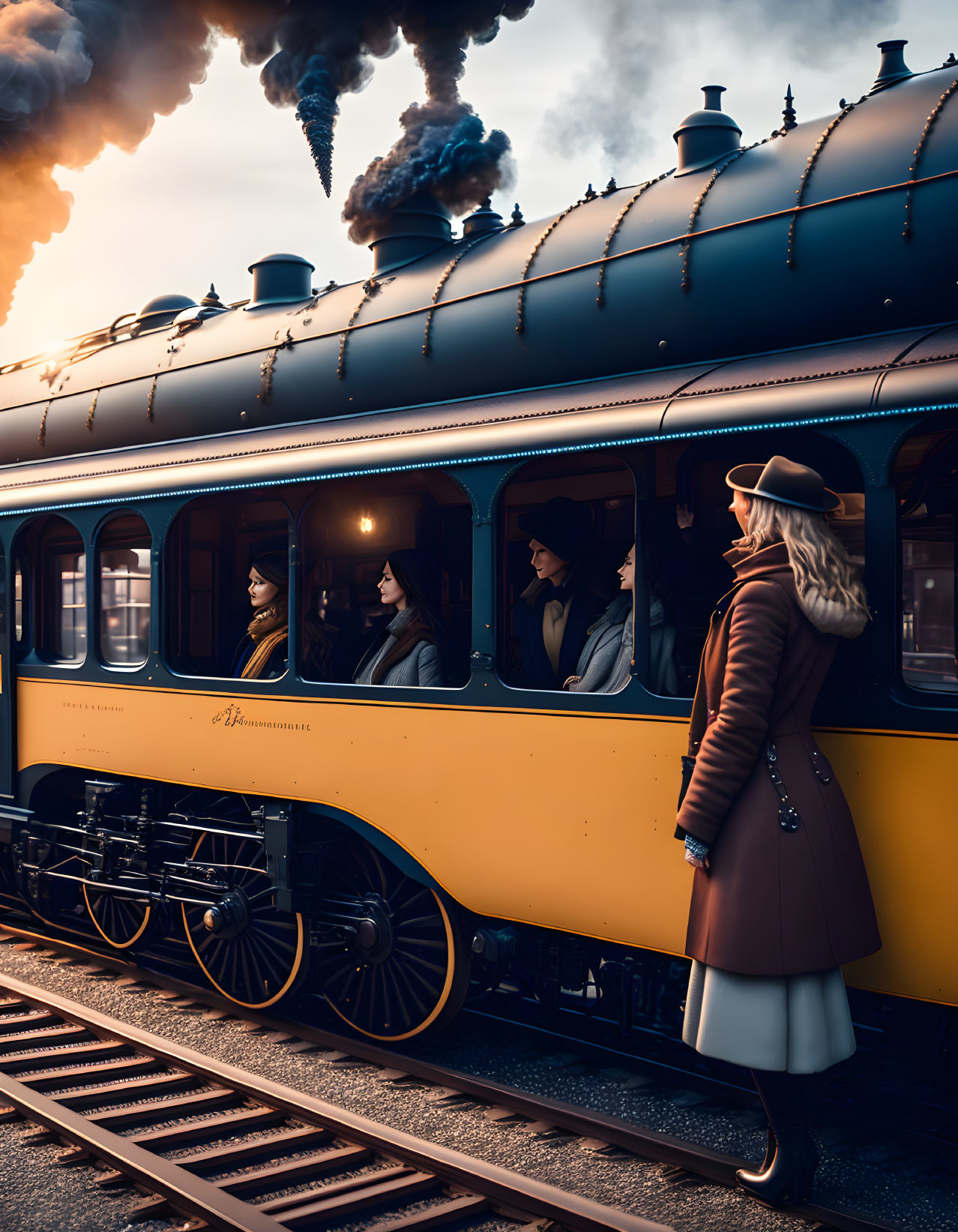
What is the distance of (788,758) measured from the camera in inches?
129

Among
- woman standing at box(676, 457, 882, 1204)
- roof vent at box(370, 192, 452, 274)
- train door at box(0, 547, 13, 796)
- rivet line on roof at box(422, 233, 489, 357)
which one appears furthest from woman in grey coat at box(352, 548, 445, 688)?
train door at box(0, 547, 13, 796)

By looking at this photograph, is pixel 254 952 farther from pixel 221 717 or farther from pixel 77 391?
pixel 77 391

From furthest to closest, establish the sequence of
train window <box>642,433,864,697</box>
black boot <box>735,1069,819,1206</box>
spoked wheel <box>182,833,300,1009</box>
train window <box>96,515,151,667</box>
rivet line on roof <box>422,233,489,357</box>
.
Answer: train window <box>96,515,151,667</box>
spoked wheel <box>182,833,300,1009</box>
rivet line on roof <box>422,233,489,357</box>
train window <box>642,433,864,697</box>
black boot <box>735,1069,819,1206</box>

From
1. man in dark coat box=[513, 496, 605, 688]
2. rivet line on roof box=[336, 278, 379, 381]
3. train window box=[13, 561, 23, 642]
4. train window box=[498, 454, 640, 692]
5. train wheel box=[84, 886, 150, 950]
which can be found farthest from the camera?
train window box=[13, 561, 23, 642]

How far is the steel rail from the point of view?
337 cm

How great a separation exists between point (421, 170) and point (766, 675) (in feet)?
13.6

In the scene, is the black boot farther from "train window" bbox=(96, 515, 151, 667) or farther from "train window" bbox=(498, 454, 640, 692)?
"train window" bbox=(96, 515, 151, 667)

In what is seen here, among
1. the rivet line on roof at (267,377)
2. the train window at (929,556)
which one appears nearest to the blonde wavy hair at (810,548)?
the train window at (929,556)

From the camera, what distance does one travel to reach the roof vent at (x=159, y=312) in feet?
25.7

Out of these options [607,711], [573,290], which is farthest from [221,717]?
[573,290]

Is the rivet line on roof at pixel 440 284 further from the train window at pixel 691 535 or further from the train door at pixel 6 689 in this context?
the train door at pixel 6 689

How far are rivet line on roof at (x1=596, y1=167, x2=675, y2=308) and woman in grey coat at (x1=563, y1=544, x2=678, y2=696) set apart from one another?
1.09 m

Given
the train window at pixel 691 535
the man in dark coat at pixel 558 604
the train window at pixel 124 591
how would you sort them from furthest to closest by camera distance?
the train window at pixel 124 591 < the man in dark coat at pixel 558 604 < the train window at pixel 691 535

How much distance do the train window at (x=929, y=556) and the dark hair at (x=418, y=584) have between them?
208 cm
